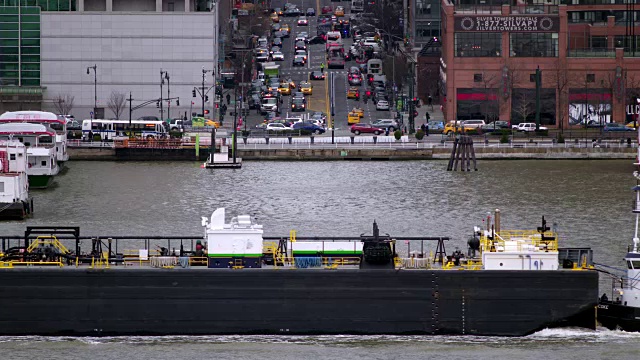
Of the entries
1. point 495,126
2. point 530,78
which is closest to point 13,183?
point 495,126

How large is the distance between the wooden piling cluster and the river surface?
0.85 meters

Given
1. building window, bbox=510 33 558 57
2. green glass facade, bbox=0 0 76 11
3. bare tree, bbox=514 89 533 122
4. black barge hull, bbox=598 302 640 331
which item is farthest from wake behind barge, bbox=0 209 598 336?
green glass facade, bbox=0 0 76 11

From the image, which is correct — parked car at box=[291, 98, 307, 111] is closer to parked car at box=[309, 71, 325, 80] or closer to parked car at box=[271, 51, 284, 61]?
parked car at box=[309, 71, 325, 80]

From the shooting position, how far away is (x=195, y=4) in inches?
4333

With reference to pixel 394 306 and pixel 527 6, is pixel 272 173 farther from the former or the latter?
pixel 394 306

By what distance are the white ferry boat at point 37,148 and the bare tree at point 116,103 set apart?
747 inches

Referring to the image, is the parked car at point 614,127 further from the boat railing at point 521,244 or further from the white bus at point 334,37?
the boat railing at point 521,244

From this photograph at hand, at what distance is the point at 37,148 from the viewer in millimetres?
82188

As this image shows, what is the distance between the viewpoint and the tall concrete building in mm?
109062

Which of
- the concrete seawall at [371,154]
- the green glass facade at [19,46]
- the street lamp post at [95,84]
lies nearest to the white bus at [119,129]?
the concrete seawall at [371,154]

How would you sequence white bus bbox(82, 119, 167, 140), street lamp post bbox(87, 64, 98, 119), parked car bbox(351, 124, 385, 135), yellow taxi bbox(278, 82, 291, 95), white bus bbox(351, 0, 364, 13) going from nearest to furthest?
white bus bbox(82, 119, 167, 140) < parked car bbox(351, 124, 385, 135) < street lamp post bbox(87, 64, 98, 119) < yellow taxi bbox(278, 82, 291, 95) < white bus bbox(351, 0, 364, 13)

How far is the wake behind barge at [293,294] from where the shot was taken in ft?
156

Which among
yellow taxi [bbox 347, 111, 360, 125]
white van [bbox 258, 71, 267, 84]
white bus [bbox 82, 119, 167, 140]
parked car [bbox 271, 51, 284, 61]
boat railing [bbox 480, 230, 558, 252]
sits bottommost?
boat railing [bbox 480, 230, 558, 252]

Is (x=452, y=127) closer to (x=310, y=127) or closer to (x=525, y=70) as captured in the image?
(x=525, y=70)
